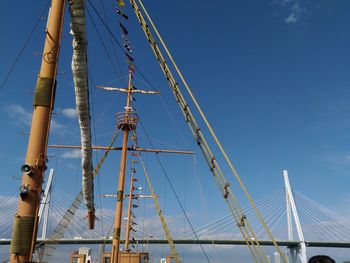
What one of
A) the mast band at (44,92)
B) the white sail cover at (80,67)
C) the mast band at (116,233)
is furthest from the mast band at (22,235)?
the mast band at (116,233)

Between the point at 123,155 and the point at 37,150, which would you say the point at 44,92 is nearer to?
the point at 37,150

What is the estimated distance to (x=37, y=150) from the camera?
10.4 metres

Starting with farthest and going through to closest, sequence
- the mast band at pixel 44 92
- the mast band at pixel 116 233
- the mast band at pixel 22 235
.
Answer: the mast band at pixel 116 233, the mast band at pixel 44 92, the mast band at pixel 22 235

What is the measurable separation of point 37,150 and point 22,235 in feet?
7.14

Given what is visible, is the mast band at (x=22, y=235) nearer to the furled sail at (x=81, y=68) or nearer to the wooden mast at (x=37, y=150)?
the wooden mast at (x=37, y=150)

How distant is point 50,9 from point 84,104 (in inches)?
138

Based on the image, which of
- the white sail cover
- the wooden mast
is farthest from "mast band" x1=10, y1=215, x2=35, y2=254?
the white sail cover

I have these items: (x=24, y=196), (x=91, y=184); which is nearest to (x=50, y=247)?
(x=91, y=184)

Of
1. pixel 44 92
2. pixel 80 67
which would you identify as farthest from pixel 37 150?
pixel 80 67

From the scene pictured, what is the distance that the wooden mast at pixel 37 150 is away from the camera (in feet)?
32.3

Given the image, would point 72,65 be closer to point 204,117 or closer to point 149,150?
point 204,117

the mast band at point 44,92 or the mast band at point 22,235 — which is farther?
the mast band at point 44,92

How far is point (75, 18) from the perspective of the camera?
11523 millimetres

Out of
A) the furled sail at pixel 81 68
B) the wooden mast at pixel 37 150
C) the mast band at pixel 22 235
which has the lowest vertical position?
the mast band at pixel 22 235
